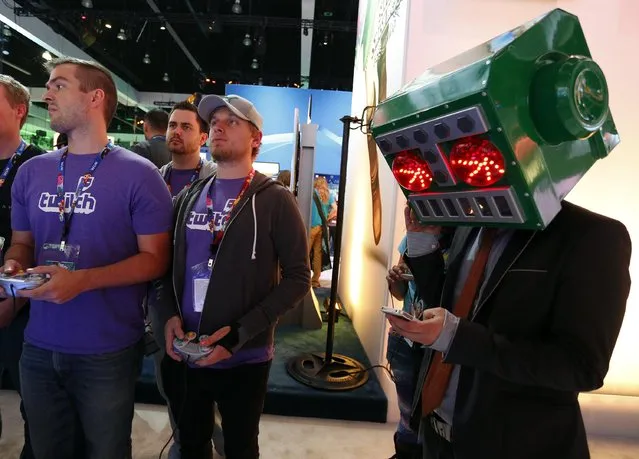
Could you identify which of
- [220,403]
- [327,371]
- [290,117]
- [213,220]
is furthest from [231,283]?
[290,117]

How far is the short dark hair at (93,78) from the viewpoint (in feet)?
4.43

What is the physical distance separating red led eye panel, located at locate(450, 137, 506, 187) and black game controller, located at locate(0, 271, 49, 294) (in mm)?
1069

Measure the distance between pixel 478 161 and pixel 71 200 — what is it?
1.22 m

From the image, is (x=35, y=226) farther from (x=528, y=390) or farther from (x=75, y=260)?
(x=528, y=390)

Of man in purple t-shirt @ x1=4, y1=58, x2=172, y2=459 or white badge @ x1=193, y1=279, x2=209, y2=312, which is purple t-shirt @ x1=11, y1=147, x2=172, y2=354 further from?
white badge @ x1=193, y1=279, x2=209, y2=312

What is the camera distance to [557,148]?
31.1 inches

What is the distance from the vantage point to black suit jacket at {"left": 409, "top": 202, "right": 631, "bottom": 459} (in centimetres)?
81

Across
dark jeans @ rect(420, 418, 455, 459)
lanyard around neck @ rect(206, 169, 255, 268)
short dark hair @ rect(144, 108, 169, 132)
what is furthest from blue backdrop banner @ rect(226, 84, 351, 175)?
dark jeans @ rect(420, 418, 455, 459)

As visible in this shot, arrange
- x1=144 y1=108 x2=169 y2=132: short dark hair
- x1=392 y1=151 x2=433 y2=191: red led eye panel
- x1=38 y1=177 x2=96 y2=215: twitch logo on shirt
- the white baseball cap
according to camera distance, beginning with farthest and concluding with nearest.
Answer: x1=144 y1=108 x2=169 y2=132: short dark hair
the white baseball cap
x1=38 y1=177 x2=96 y2=215: twitch logo on shirt
x1=392 y1=151 x2=433 y2=191: red led eye panel

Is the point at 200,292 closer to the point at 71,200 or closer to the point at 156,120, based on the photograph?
the point at 71,200

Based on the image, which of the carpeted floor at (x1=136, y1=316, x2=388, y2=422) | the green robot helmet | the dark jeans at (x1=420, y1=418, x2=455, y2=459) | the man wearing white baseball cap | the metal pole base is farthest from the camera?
the metal pole base

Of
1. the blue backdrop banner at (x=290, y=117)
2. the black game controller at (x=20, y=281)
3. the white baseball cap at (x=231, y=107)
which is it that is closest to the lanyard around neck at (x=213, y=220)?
the white baseball cap at (x=231, y=107)

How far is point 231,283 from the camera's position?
1.50 metres

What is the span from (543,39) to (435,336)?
2.01 feet
